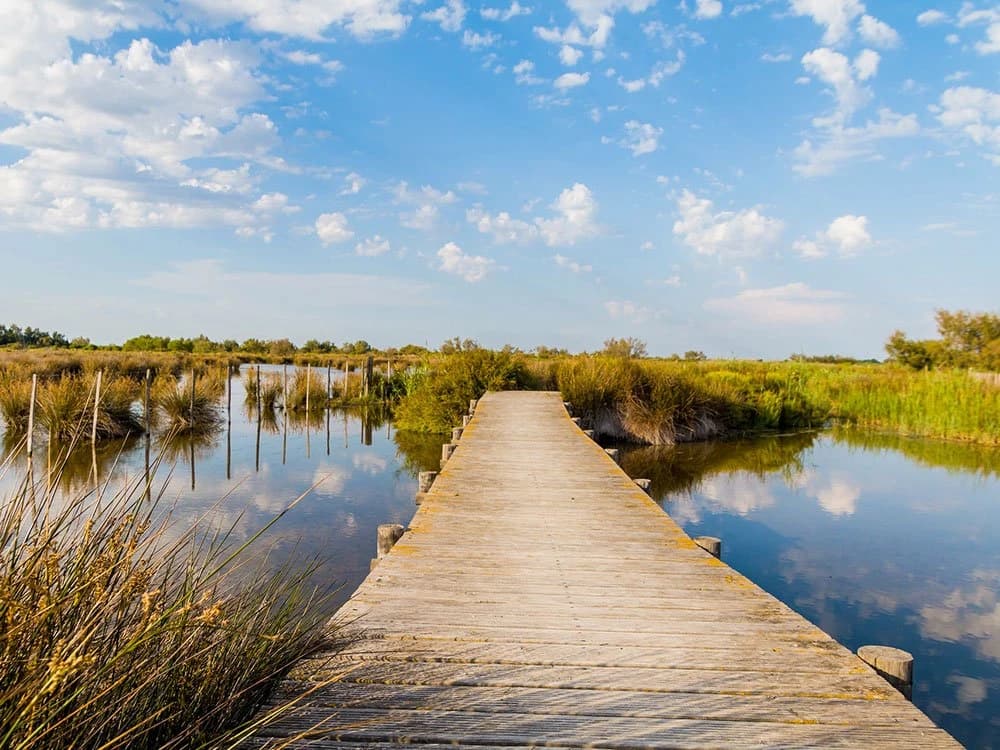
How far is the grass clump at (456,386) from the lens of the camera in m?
16.1

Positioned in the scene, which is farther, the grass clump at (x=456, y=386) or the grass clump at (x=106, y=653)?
the grass clump at (x=456, y=386)

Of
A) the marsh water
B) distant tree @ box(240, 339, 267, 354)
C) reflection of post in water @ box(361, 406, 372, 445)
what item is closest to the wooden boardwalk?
the marsh water

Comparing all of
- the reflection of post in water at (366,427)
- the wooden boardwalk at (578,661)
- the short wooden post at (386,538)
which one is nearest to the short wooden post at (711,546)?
the wooden boardwalk at (578,661)

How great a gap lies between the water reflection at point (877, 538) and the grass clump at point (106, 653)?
4273mm

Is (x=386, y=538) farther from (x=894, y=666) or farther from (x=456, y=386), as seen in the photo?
(x=456, y=386)

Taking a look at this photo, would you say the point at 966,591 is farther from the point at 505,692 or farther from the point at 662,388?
the point at 662,388

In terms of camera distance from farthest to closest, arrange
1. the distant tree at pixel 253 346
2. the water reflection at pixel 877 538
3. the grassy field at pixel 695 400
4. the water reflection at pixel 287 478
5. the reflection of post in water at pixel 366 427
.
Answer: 1. the distant tree at pixel 253 346
2. the reflection of post in water at pixel 366 427
3. the grassy field at pixel 695 400
4. the water reflection at pixel 287 478
5. the water reflection at pixel 877 538

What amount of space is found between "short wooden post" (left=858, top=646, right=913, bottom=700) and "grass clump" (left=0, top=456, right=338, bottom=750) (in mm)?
2236

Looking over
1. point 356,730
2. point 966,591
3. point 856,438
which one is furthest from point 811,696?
point 856,438

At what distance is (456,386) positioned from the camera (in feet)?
53.6

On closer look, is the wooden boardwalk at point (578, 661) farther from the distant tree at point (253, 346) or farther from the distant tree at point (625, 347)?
the distant tree at point (253, 346)

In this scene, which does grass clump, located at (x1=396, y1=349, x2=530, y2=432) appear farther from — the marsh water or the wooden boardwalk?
the wooden boardwalk

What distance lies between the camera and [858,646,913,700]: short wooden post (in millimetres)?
2572

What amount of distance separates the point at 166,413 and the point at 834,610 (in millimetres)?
14776
